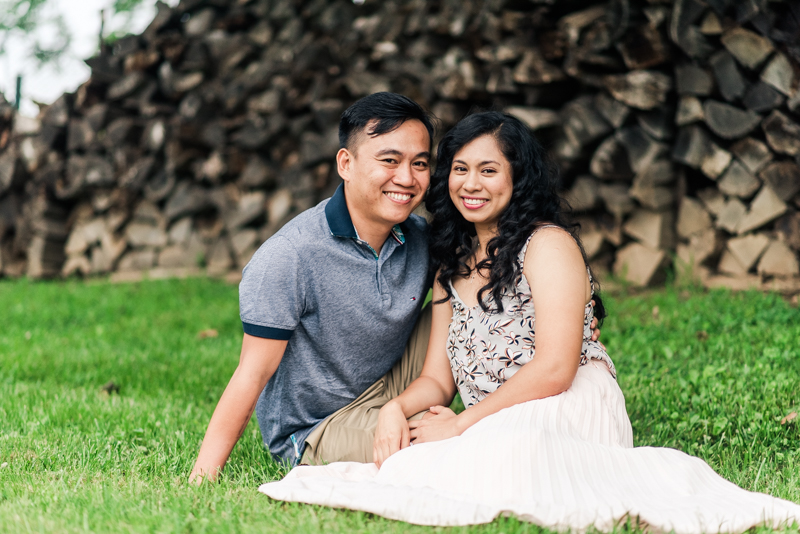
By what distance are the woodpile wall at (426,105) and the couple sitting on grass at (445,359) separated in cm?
Result: 215

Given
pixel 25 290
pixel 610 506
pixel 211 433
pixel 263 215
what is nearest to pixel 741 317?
pixel 610 506

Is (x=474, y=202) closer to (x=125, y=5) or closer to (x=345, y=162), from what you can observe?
(x=345, y=162)

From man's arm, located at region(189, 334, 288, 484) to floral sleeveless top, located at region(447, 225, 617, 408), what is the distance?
0.66 metres

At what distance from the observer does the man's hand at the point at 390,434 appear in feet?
7.32

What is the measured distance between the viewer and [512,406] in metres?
2.12

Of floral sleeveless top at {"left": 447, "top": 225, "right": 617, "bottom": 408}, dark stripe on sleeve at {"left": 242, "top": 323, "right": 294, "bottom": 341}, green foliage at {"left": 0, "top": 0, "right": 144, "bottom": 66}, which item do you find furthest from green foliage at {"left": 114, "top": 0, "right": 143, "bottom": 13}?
floral sleeveless top at {"left": 447, "top": 225, "right": 617, "bottom": 408}

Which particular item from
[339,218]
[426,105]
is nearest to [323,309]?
[339,218]

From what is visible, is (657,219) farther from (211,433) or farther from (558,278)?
(211,433)

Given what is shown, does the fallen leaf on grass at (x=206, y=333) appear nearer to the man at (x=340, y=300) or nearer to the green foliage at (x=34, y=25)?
the man at (x=340, y=300)

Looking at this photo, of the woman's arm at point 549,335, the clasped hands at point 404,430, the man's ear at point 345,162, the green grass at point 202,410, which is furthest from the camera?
the man's ear at point 345,162

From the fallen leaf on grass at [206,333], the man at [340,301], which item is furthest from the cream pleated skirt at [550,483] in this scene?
the fallen leaf on grass at [206,333]

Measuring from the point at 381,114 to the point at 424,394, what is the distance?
3.32 feet

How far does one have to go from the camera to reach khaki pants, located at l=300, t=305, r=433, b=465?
94.7 inches

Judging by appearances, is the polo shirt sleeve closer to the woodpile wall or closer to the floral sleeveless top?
the floral sleeveless top
